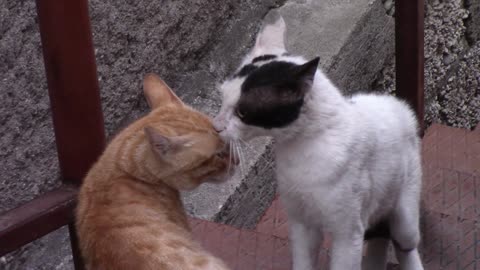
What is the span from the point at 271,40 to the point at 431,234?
1.03m

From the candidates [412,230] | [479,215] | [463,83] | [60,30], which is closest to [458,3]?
[463,83]

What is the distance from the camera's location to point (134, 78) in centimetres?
328

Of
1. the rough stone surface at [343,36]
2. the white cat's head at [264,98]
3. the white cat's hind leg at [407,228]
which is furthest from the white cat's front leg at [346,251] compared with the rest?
the rough stone surface at [343,36]

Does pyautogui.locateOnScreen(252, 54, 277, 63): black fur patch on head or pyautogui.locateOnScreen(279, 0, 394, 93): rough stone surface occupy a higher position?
pyautogui.locateOnScreen(252, 54, 277, 63): black fur patch on head

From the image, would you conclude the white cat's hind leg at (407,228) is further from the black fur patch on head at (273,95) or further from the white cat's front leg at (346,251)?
the black fur patch on head at (273,95)

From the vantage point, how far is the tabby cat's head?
2.40 metres

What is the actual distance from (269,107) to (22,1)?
3.21 ft

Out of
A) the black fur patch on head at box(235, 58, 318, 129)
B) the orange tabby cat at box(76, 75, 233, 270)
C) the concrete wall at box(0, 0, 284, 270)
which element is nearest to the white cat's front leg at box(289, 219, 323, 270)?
the orange tabby cat at box(76, 75, 233, 270)

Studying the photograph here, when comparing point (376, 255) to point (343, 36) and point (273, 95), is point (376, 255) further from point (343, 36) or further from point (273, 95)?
point (343, 36)

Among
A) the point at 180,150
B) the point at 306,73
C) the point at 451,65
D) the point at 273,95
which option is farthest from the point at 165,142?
the point at 451,65

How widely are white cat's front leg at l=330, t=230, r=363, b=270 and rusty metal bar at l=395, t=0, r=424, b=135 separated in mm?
983

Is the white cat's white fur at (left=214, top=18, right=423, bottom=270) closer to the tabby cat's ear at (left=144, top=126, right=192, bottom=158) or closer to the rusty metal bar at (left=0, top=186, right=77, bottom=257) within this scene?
the tabby cat's ear at (left=144, top=126, right=192, bottom=158)

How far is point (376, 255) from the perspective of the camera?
2.76 m

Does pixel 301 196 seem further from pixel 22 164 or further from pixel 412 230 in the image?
pixel 22 164
